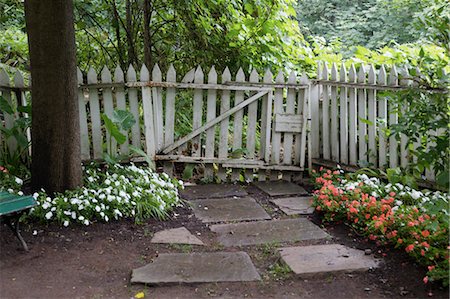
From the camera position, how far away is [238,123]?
6.12 m

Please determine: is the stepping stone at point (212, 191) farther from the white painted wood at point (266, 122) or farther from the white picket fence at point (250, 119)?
the white painted wood at point (266, 122)

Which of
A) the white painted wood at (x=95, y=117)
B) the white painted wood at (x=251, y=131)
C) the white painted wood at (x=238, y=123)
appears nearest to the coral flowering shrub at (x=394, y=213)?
the white painted wood at (x=251, y=131)

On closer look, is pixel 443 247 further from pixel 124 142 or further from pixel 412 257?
pixel 124 142

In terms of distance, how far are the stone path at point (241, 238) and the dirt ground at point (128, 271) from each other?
0.09 m

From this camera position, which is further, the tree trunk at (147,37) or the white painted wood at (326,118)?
the tree trunk at (147,37)

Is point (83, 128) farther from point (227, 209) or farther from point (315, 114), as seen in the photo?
point (315, 114)

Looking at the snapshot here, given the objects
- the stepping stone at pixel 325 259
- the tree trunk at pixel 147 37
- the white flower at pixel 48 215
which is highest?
the tree trunk at pixel 147 37

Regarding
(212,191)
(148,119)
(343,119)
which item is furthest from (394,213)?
(148,119)

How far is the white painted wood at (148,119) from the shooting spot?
5.88 meters

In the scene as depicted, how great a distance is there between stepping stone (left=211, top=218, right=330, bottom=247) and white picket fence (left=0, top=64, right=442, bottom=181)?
5.14ft

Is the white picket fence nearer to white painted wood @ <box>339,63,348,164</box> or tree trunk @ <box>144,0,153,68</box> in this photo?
white painted wood @ <box>339,63,348,164</box>

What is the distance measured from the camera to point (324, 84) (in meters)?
6.22

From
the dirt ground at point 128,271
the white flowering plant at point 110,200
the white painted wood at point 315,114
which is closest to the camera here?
the dirt ground at point 128,271

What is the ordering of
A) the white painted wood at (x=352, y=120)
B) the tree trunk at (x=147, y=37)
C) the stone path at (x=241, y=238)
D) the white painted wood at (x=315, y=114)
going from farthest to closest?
the tree trunk at (x=147, y=37) → the white painted wood at (x=315, y=114) → the white painted wood at (x=352, y=120) → the stone path at (x=241, y=238)
